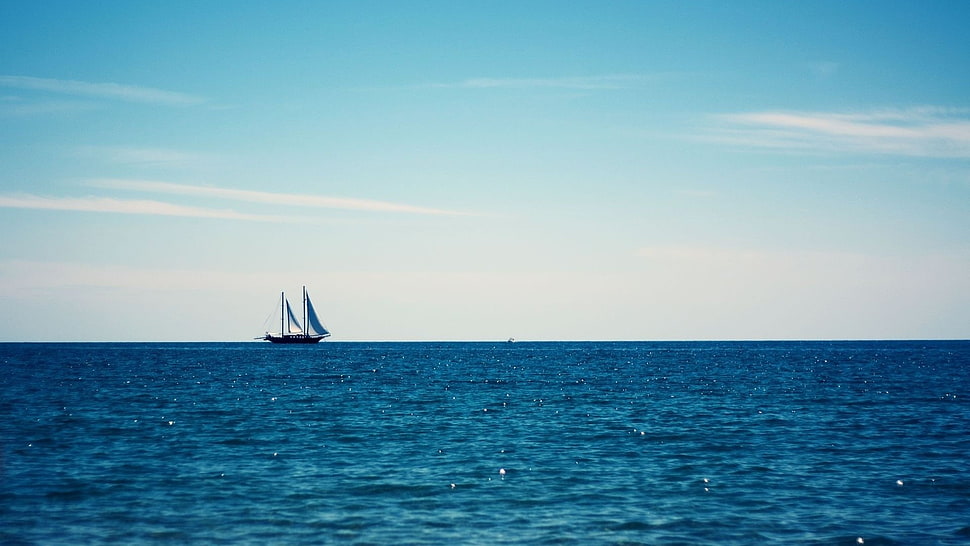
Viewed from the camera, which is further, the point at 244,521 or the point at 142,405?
the point at 142,405

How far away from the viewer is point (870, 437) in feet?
148

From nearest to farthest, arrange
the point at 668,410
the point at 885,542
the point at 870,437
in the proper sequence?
the point at 885,542 < the point at 870,437 < the point at 668,410

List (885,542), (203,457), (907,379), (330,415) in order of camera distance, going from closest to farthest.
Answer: (885,542) < (203,457) < (330,415) < (907,379)

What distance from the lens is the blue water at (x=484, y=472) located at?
25.2m

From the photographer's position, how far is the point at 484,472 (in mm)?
34250

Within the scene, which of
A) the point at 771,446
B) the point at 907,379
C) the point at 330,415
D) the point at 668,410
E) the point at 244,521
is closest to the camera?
the point at 244,521

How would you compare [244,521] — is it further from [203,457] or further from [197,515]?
[203,457]

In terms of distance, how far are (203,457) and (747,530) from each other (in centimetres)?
2451

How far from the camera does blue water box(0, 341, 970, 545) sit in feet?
82.6

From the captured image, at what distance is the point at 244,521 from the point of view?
25.9 metres

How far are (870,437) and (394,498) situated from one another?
1142 inches

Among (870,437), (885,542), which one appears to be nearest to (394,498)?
(885,542)

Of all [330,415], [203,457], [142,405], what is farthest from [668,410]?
[142,405]

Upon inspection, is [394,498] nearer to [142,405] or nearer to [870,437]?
[870,437]
